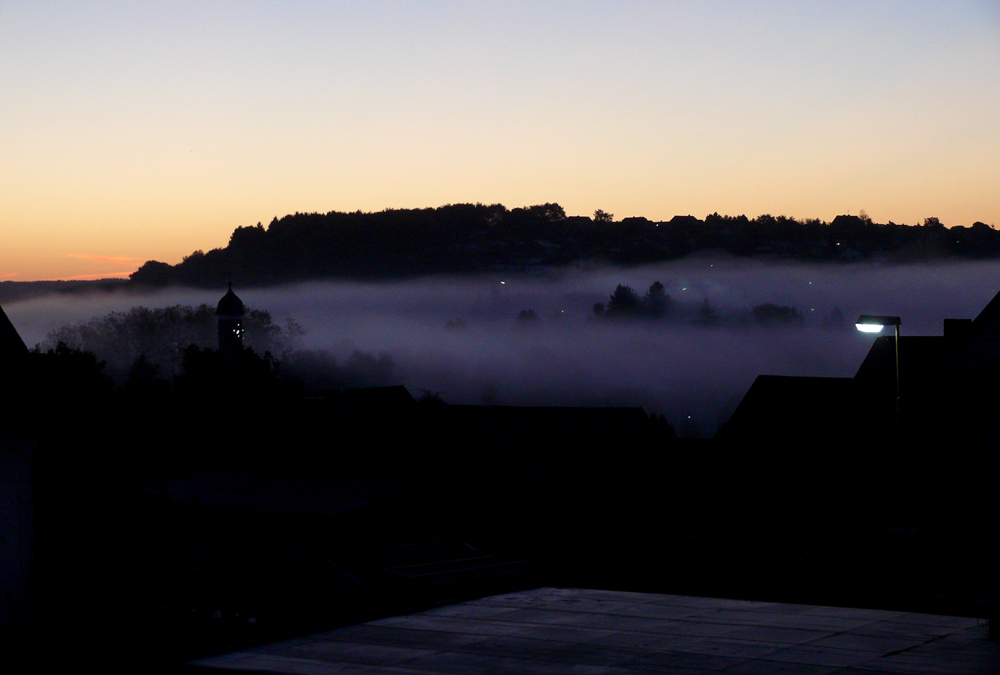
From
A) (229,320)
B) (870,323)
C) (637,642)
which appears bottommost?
(637,642)

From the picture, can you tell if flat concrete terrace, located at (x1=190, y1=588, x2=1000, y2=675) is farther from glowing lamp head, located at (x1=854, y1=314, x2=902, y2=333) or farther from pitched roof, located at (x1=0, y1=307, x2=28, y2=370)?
glowing lamp head, located at (x1=854, y1=314, x2=902, y2=333)

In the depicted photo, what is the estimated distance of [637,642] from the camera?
12.9 metres

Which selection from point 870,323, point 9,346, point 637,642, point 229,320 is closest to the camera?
point 637,642

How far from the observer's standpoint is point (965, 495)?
32.9m

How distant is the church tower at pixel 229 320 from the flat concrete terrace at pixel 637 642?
343 feet

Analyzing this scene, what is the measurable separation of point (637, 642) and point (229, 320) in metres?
109

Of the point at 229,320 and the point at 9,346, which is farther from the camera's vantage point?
the point at 229,320

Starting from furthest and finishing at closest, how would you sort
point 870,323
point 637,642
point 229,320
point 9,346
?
point 229,320 → point 870,323 → point 9,346 → point 637,642

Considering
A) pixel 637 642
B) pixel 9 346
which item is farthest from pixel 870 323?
pixel 9 346

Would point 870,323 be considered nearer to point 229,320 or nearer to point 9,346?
point 9,346

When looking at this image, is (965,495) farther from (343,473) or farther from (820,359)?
(820,359)

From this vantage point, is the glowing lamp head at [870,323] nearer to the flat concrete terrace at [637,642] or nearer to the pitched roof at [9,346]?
the flat concrete terrace at [637,642]

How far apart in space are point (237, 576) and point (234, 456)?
11674 millimetres

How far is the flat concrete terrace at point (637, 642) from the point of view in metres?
11.6
